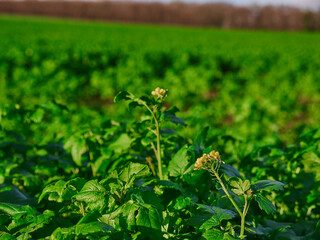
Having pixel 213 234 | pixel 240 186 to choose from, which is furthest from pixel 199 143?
pixel 213 234

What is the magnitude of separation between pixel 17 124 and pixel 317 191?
1585mm

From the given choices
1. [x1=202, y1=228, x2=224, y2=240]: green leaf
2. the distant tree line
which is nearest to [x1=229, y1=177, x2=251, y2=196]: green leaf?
[x1=202, y1=228, x2=224, y2=240]: green leaf

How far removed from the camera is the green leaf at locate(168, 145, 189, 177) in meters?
1.28

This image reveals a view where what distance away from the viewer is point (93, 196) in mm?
1027

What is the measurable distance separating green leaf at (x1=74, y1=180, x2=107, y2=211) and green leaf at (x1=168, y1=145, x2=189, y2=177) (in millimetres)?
318

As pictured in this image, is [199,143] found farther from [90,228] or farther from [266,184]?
[90,228]

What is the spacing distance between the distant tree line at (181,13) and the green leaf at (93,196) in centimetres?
6888

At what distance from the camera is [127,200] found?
1.08 metres

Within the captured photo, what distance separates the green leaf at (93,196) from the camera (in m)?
1.02

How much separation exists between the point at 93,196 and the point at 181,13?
7493 cm

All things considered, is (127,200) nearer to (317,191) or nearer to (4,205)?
(4,205)

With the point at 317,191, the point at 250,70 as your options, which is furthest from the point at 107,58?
the point at 317,191

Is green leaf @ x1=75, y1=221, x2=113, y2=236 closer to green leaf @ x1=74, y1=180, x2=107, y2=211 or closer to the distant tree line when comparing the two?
green leaf @ x1=74, y1=180, x2=107, y2=211

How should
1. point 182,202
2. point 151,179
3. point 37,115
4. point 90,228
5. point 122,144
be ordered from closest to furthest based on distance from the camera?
1. point 90,228
2. point 182,202
3. point 151,179
4. point 122,144
5. point 37,115
